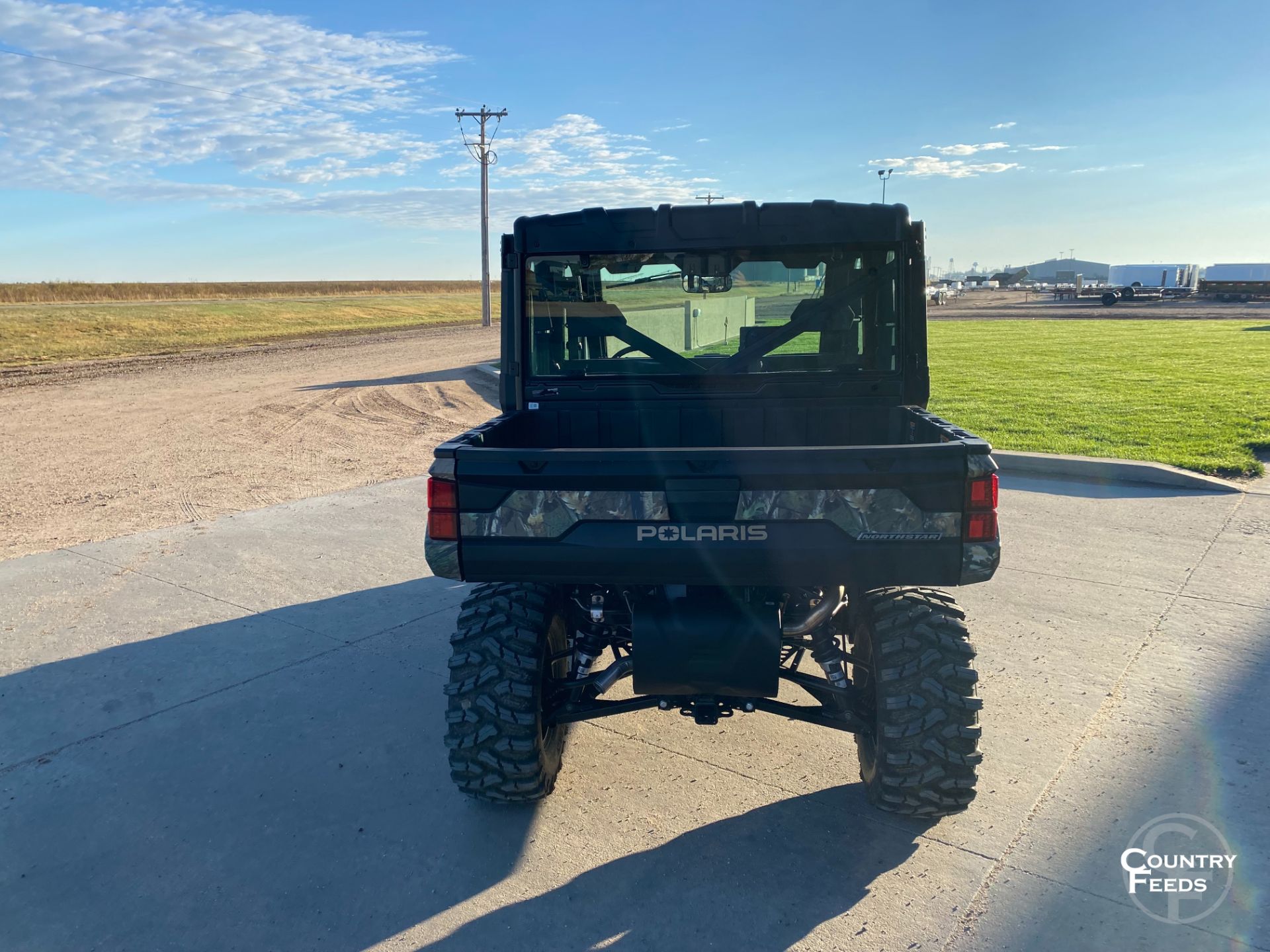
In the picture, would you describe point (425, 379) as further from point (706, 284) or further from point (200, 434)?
point (706, 284)

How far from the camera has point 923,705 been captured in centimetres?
309

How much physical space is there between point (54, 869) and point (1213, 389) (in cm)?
1556

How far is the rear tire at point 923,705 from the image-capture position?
3082 millimetres

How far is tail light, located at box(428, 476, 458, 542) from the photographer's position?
2.98 m

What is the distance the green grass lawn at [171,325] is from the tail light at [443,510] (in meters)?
24.3

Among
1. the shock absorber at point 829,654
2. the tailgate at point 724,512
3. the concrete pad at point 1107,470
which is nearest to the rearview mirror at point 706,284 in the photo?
the tailgate at point 724,512

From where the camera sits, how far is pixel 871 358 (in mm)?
4098

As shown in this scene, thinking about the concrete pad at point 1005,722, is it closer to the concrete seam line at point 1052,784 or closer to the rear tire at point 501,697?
the concrete seam line at point 1052,784

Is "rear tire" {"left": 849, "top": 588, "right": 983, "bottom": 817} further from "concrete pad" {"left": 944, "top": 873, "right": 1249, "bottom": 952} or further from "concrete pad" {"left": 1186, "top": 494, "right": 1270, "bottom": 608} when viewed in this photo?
"concrete pad" {"left": 1186, "top": 494, "right": 1270, "bottom": 608}

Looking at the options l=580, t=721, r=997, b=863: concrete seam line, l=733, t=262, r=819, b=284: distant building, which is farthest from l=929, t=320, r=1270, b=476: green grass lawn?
l=580, t=721, r=997, b=863: concrete seam line

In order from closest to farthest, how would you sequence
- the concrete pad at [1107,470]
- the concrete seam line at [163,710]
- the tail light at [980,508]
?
the tail light at [980,508] → the concrete seam line at [163,710] → the concrete pad at [1107,470]

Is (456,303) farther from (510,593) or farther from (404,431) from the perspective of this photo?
(510,593)

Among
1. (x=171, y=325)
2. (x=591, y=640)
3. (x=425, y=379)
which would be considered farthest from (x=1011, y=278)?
(x=591, y=640)

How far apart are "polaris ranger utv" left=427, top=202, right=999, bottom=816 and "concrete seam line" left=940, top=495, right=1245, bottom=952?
0.26 meters
